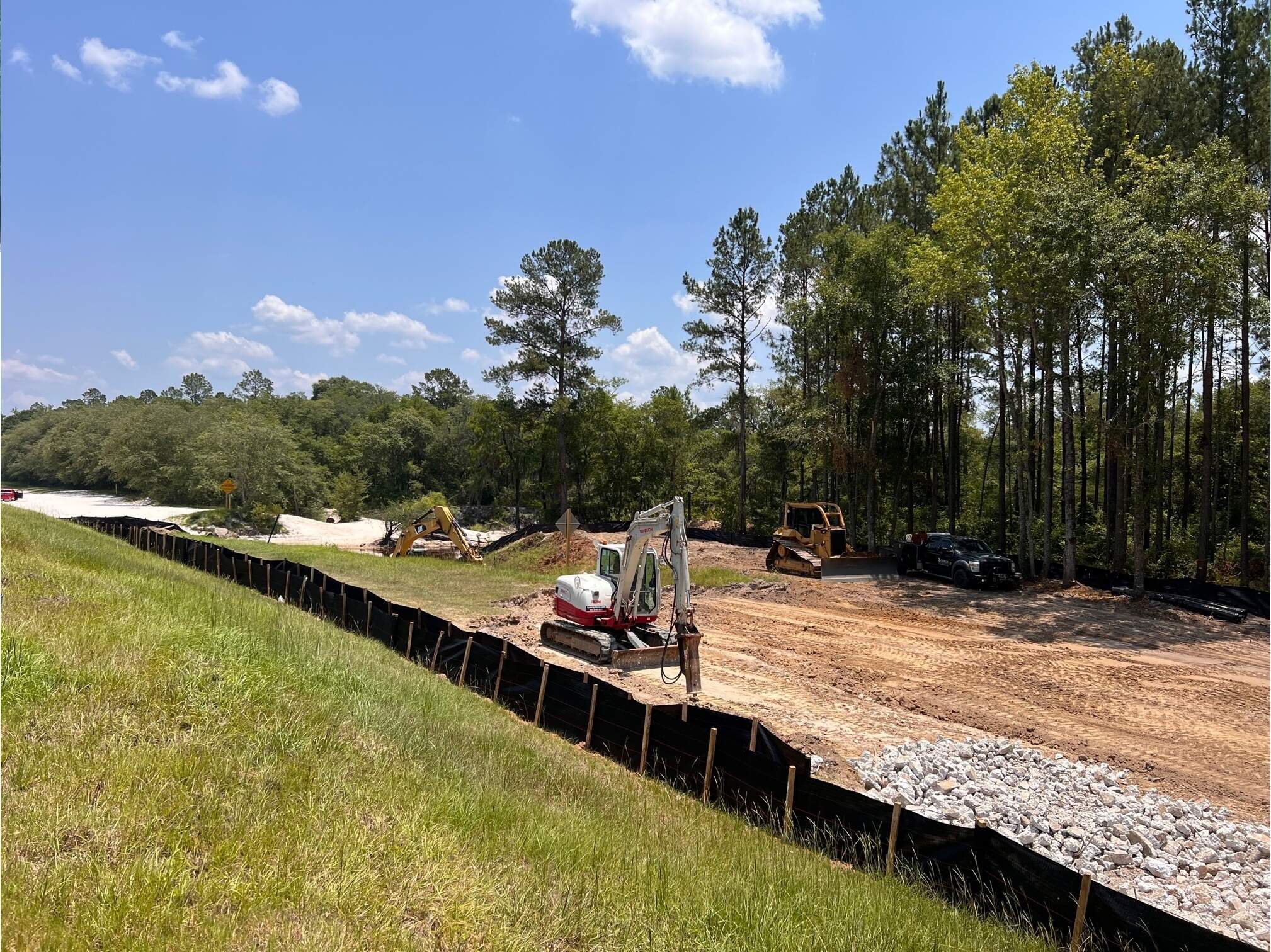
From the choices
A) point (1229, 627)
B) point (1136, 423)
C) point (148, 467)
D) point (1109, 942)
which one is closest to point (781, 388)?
point (1136, 423)

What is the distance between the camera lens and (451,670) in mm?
12961

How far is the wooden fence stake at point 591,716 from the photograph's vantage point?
33.0ft

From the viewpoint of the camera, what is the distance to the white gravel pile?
23.6 ft

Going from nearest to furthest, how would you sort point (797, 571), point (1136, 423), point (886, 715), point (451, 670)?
point (886, 715) → point (451, 670) → point (1136, 423) → point (797, 571)

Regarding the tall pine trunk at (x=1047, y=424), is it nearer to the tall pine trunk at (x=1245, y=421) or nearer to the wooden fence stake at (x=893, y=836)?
the tall pine trunk at (x=1245, y=421)

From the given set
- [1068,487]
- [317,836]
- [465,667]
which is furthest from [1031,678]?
[317,836]

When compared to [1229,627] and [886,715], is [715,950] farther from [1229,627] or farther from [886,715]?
[1229,627]

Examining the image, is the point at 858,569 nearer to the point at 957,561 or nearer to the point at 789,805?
the point at 957,561

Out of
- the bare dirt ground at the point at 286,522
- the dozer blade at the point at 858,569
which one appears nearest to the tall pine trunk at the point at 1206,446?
the dozer blade at the point at 858,569

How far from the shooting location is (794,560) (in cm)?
2803

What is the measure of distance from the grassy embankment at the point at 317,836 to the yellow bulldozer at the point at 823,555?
20.4 metres

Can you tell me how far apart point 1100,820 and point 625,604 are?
326 inches

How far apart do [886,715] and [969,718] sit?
1.32 metres

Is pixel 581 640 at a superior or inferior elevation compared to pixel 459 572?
superior
